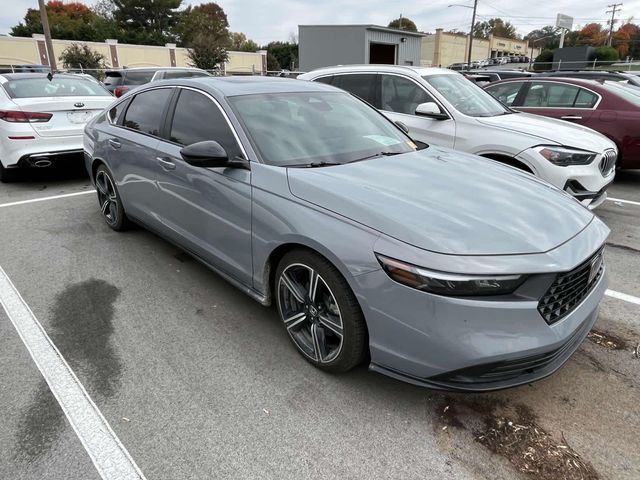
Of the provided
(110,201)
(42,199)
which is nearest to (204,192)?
(110,201)

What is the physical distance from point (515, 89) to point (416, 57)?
24867 millimetres

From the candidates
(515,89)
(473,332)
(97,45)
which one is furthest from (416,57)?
(473,332)

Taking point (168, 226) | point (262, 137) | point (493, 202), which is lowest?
point (168, 226)

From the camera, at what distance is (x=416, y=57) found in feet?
101

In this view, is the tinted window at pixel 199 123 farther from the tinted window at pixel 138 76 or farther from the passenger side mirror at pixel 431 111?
the tinted window at pixel 138 76

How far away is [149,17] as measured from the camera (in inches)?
2672

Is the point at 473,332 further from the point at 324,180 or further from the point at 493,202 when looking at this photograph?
the point at 324,180

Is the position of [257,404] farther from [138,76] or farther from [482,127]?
[138,76]

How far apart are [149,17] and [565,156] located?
75620 millimetres

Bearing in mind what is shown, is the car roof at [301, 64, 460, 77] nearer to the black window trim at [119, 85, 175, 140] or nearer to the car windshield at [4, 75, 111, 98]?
the black window trim at [119, 85, 175, 140]

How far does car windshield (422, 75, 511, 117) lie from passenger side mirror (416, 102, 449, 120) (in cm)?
24

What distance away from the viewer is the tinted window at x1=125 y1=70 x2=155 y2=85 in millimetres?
13898

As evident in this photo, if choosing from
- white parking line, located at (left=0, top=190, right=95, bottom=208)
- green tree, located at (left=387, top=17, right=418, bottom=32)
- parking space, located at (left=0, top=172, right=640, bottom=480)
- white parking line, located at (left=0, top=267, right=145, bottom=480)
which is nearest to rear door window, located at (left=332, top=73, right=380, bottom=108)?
parking space, located at (left=0, top=172, right=640, bottom=480)

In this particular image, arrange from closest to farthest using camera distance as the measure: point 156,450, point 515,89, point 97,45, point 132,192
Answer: point 156,450, point 132,192, point 515,89, point 97,45
